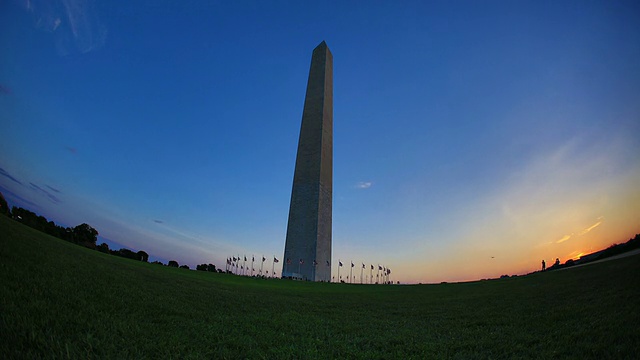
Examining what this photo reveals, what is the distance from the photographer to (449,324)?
22.2ft

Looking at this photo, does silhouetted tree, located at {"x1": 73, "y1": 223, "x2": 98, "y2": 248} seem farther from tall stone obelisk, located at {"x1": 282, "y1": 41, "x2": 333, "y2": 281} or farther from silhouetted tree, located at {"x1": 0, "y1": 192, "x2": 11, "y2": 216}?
tall stone obelisk, located at {"x1": 282, "y1": 41, "x2": 333, "y2": 281}

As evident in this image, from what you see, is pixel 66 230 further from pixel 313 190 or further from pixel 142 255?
pixel 313 190

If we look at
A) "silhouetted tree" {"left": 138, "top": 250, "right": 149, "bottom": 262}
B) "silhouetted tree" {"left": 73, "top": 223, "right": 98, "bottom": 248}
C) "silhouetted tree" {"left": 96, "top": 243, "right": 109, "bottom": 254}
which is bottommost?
"silhouetted tree" {"left": 138, "top": 250, "right": 149, "bottom": 262}

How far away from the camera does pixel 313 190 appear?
132 ft

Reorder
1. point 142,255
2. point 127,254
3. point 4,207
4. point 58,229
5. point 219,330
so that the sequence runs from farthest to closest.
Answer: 1. point 142,255
2. point 127,254
3. point 58,229
4. point 4,207
5. point 219,330

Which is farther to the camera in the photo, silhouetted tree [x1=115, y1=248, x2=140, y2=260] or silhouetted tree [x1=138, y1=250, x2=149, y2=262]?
silhouetted tree [x1=138, y1=250, x2=149, y2=262]

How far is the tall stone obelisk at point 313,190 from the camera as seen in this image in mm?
38781

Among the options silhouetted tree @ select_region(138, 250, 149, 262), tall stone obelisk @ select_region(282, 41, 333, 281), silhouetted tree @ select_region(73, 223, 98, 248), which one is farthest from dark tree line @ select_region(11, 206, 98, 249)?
tall stone obelisk @ select_region(282, 41, 333, 281)

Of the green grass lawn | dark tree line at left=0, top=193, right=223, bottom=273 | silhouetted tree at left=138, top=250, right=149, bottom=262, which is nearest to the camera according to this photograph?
the green grass lawn

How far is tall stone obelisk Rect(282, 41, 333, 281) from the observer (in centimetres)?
3878

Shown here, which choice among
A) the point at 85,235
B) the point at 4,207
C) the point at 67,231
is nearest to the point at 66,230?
the point at 67,231

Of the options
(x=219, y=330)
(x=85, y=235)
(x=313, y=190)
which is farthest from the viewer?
(x=313, y=190)

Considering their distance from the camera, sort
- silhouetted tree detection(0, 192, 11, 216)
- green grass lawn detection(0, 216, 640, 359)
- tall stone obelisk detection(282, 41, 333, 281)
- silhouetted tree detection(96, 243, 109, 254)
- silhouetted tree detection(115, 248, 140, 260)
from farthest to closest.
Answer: tall stone obelisk detection(282, 41, 333, 281), silhouetted tree detection(115, 248, 140, 260), silhouetted tree detection(96, 243, 109, 254), silhouetted tree detection(0, 192, 11, 216), green grass lawn detection(0, 216, 640, 359)

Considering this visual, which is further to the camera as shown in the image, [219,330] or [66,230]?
[66,230]
